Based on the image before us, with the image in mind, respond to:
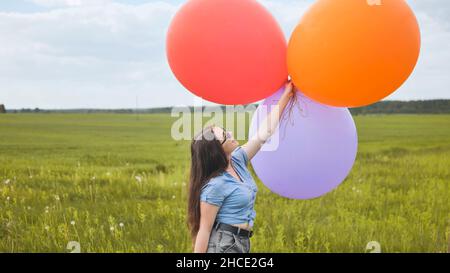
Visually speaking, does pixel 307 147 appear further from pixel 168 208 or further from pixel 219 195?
pixel 168 208

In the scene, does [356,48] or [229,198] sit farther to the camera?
[229,198]

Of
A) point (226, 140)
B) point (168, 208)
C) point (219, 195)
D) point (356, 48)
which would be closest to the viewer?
point (356, 48)

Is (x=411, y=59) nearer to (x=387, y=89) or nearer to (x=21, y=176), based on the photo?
(x=387, y=89)

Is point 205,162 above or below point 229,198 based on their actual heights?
above

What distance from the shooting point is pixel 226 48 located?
7.72ft

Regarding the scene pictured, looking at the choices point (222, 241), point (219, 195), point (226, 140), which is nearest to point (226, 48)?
point (226, 140)

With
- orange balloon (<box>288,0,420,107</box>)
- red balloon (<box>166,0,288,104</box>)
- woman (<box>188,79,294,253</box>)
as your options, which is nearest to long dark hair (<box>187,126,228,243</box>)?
woman (<box>188,79,294,253</box>)

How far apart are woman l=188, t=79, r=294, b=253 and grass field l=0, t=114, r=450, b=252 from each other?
508mm

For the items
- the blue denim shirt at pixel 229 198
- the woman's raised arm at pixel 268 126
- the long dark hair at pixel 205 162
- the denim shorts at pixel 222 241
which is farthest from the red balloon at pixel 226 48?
the denim shorts at pixel 222 241

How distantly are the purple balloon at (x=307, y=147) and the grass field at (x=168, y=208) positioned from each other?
21.9 inches

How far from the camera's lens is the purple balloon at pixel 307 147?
269cm

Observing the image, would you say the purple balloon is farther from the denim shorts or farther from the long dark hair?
the denim shorts

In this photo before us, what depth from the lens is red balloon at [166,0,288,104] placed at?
2.36 m

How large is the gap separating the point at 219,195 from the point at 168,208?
96.9 inches
